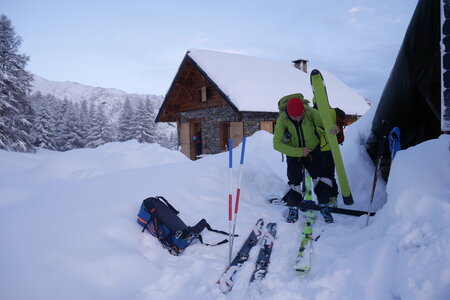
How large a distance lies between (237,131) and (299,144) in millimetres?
9541

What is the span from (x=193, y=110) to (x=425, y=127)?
13855 mm

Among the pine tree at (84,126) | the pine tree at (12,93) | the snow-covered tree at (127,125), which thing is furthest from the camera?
the snow-covered tree at (127,125)

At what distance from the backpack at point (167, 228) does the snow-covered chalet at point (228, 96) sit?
945 cm

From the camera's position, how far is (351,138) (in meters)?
5.43

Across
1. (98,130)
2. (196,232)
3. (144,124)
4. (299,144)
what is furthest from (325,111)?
(98,130)

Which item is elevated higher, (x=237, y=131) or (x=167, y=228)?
(x=237, y=131)

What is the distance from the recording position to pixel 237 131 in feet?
43.3

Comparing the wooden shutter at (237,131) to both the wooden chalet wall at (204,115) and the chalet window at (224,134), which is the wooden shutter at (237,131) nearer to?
the wooden chalet wall at (204,115)

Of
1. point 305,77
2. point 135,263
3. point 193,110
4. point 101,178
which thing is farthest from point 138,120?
point 135,263

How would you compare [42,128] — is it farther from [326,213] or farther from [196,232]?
[326,213]

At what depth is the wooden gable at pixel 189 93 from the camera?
48.3ft

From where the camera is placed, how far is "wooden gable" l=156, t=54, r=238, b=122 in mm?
14727

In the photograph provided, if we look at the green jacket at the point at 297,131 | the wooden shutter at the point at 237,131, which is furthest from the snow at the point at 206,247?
the wooden shutter at the point at 237,131

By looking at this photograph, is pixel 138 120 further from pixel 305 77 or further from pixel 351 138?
pixel 351 138
